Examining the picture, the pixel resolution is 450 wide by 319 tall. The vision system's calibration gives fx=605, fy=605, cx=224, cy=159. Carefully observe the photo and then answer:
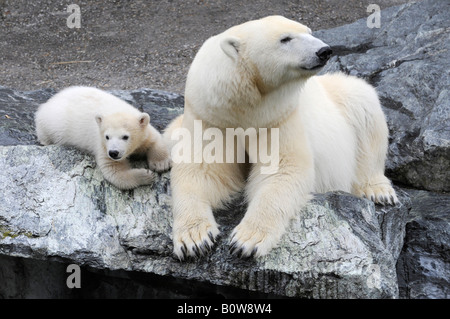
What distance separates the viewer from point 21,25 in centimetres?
924

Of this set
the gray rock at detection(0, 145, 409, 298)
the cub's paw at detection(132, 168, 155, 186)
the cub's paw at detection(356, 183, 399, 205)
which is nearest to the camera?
the gray rock at detection(0, 145, 409, 298)

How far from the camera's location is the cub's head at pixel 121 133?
3771 millimetres

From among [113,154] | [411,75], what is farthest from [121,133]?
[411,75]

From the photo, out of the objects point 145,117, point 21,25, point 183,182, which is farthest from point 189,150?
point 21,25

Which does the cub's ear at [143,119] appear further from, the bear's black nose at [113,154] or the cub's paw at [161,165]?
the bear's black nose at [113,154]

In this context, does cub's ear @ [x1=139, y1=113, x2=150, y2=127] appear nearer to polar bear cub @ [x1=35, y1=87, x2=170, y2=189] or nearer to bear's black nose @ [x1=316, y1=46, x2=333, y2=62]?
polar bear cub @ [x1=35, y1=87, x2=170, y2=189]

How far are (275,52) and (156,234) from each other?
4.34ft

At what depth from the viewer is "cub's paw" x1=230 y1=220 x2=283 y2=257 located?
3412mm

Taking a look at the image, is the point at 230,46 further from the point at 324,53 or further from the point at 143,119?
the point at 143,119

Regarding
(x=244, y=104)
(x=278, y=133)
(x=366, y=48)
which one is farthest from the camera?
(x=366, y=48)

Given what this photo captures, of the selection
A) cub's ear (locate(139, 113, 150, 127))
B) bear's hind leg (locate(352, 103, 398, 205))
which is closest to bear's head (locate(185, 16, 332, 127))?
cub's ear (locate(139, 113, 150, 127))

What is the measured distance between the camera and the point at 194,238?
3.50 meters
